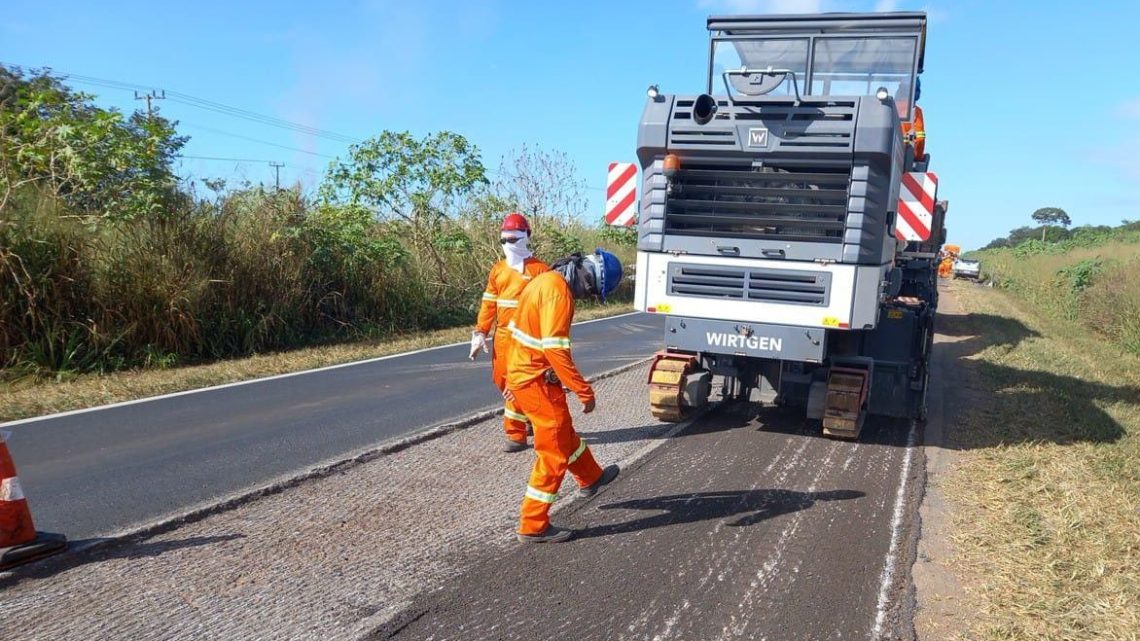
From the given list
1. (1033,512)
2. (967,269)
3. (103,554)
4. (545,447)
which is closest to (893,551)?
(1033,512)

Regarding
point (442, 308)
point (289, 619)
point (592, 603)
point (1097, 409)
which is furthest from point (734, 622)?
point (442, 308)

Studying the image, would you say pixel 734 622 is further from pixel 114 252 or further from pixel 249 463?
pixel 114 252

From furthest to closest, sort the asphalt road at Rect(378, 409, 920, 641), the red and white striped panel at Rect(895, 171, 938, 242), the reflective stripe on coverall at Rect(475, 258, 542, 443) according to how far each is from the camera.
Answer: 1. the red and white striped panel at Rect(895, 171, 938, 242)
2. the reflective stripe on coverall at Rect(475, 258, 542, 443)
3. the asphalt road at Rect(378, 409, 920, 641)

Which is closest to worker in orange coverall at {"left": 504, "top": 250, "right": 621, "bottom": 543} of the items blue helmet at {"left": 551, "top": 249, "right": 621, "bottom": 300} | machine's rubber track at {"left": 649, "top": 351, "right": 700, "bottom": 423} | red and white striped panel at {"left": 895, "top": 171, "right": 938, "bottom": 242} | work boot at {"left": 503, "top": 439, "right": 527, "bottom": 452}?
blue helmet at {"left": 551, "top": 249, "right": 621, "bottom": 300}

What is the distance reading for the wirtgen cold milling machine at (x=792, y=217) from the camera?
668cm

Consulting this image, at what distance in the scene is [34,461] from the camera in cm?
634

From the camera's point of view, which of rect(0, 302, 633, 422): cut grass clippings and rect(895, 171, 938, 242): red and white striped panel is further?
rect(0, 302, 633, 422): cut grass clippings

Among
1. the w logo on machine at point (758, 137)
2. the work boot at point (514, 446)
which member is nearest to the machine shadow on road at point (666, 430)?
the work boot at point (514, 446)

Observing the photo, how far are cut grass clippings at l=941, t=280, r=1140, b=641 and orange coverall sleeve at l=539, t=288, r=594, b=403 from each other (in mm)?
2275

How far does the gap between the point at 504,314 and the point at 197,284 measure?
24.5 feet

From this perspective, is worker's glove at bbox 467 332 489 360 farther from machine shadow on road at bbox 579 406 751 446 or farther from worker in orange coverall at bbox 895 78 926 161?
worker in orange coverall at bbox 895 78 926 161

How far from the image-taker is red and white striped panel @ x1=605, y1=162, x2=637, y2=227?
7.79 m

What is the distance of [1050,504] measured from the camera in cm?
580

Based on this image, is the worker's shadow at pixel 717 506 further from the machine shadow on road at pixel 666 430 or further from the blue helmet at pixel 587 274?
the machine shadow on road at pixel 666 430
